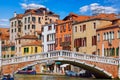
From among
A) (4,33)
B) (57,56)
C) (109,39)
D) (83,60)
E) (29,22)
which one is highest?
(29,22)

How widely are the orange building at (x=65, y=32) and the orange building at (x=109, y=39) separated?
5700mm

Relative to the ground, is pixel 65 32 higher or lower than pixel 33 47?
higher

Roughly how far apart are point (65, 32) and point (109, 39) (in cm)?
869

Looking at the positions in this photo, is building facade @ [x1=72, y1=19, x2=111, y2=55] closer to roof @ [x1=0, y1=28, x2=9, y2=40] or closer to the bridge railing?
the bridge railing

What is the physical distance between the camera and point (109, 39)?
108 ft

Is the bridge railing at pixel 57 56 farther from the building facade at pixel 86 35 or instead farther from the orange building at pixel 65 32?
the orange building at pixel 65 32

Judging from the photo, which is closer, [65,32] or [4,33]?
[65,32]

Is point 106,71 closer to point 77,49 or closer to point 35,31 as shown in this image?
point 77,49

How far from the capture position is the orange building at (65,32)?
39688 mm

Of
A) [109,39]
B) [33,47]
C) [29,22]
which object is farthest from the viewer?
[29,22]

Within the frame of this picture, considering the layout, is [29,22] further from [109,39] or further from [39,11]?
[109,39]

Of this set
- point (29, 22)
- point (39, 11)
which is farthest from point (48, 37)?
point (39, 11)

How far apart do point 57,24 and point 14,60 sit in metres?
18.5

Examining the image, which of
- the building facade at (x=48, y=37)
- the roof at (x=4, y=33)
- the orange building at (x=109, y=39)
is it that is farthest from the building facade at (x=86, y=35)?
the roof at (x=4, y=33)
